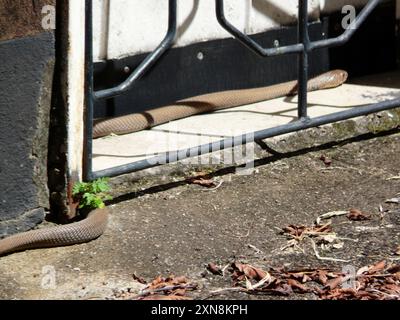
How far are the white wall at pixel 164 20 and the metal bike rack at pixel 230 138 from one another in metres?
0.64

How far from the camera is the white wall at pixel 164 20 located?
6.00 metres

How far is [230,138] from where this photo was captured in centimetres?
567

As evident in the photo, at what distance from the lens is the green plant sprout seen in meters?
5.08

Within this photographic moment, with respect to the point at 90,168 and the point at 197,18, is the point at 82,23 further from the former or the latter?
the point at 197,18

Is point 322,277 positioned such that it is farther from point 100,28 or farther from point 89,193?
point 100,28

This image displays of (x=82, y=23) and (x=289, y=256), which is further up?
(x=82, y=23)

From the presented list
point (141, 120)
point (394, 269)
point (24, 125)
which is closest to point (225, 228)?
point (394, 269)

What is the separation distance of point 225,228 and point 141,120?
4.06 ft

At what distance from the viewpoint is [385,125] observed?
6328 mm

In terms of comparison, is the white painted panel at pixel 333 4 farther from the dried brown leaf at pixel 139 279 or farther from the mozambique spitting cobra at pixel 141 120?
the dried brown leaf at pixel 139 279

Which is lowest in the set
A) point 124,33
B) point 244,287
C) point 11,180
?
point 244,287
